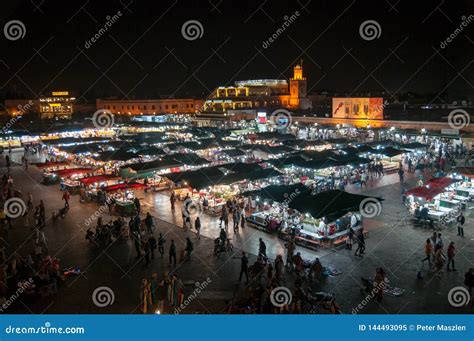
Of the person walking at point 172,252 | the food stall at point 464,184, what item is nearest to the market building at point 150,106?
the food stall at point 464,184

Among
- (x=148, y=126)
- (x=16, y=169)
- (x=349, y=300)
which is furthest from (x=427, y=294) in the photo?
(x=148, y=126)

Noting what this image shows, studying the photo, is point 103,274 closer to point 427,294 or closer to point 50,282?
point 50,282

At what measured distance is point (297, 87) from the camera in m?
72.6

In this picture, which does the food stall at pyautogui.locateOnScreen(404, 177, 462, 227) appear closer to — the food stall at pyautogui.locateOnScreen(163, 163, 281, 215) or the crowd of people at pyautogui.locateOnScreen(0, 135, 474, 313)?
the crowd of people at pyautogui.locateOnScreen(0, 135, 474, 313)

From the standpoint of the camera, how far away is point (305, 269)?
924cm

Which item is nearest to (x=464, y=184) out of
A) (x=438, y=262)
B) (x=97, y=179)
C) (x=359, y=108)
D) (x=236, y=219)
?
(x=438, y=262)

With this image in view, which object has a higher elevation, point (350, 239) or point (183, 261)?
point (350, 239)

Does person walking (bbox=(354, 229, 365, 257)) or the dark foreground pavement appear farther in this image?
person walking (bbox=(354, 229, 365, 257))

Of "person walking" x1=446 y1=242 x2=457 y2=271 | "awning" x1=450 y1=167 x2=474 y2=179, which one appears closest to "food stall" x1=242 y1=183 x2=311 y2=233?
"person walking" x1=446 y1=242 x2=457 y2=271

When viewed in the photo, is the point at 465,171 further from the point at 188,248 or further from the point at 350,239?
the point at 188,248

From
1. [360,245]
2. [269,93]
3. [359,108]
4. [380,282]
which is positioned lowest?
[380,282]

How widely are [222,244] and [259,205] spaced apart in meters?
4.07

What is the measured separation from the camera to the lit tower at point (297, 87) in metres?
72.6

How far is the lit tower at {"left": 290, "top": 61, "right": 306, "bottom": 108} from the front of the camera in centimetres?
7256
